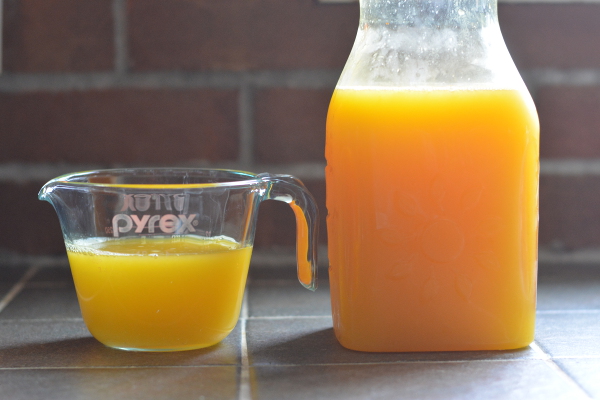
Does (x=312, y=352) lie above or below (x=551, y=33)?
below

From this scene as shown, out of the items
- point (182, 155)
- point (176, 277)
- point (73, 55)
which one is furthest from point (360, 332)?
point (73, 55)

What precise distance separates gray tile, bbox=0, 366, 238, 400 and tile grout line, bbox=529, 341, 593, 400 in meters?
0.27

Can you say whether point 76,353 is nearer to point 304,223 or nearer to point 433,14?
point 304,223

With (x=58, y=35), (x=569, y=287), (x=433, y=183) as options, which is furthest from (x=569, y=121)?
(x=58, y=35)

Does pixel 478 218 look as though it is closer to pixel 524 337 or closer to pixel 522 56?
pixel 524 337

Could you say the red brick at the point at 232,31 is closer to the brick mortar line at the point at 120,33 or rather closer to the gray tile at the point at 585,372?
the brick mortar line at the point at 120,33

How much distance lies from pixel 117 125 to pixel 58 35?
149 mm

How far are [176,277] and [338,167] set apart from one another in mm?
172

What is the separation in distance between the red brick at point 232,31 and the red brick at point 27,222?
0.79 ft

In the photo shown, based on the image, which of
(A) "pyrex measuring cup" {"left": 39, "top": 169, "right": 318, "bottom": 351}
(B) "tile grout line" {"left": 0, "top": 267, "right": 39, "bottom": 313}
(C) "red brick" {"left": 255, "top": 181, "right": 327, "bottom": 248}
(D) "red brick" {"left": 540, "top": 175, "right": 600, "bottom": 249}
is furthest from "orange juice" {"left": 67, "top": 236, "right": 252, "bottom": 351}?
(D) "red brick" {"left": 540, "top": 175, "right": 600, "bottom": 249}

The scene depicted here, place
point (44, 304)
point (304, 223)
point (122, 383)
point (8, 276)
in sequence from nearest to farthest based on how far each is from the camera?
point (122, 383), point (304, 223), point (44, 304), point (8, 276)

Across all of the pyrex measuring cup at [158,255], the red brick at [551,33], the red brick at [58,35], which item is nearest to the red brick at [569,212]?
the red brick at [551,33]

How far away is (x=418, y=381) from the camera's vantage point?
1.99ft

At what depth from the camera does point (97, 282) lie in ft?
2.18
